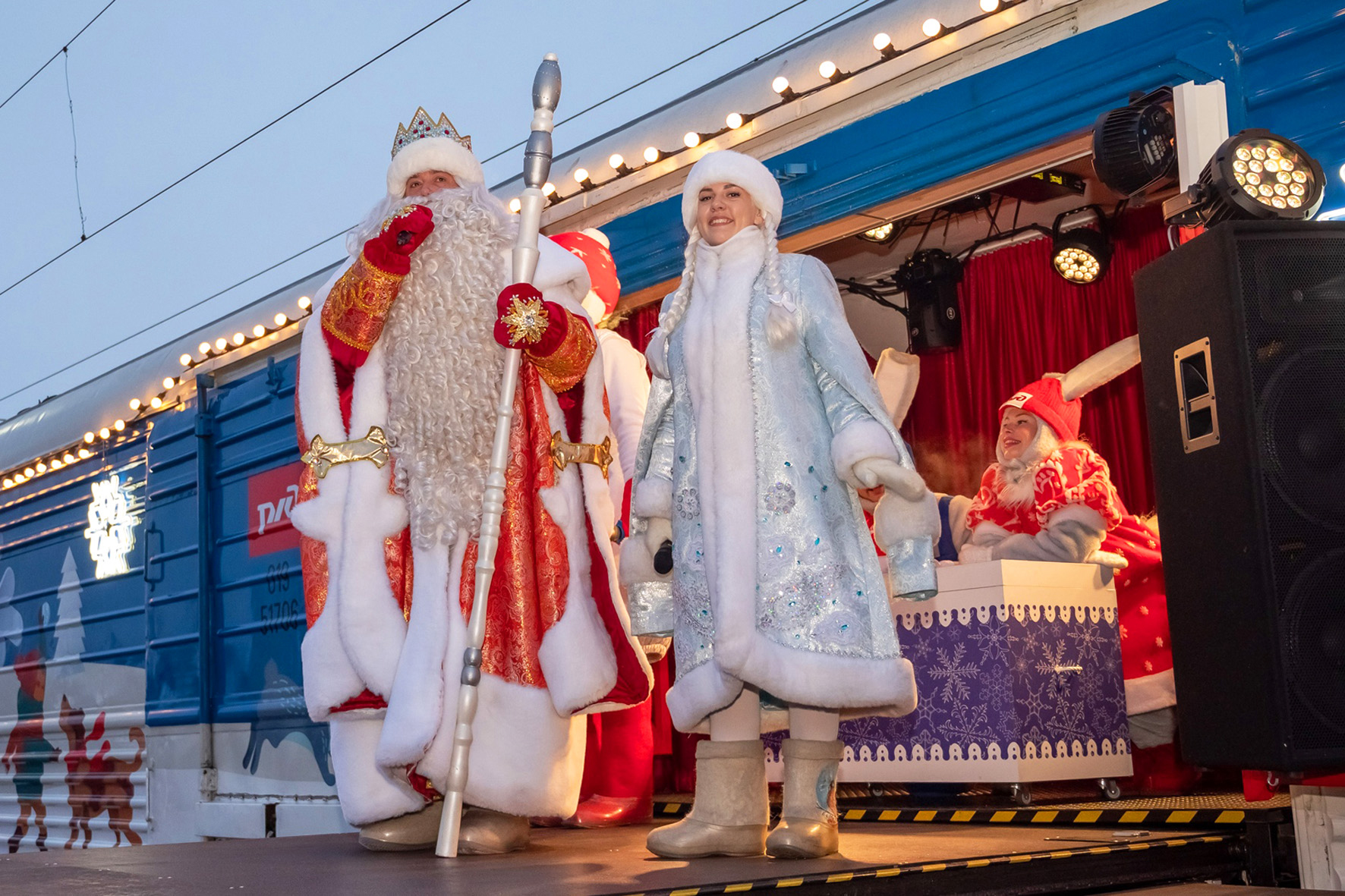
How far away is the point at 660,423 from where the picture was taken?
288cm

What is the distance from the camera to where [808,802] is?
2.58m

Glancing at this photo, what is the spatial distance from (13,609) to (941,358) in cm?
628

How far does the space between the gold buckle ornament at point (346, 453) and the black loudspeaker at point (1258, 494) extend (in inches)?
69.0

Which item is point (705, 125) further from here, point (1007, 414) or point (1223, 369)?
point (1223, 369)

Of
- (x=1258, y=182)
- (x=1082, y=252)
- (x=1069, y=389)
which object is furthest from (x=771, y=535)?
(x=1082, y=252)

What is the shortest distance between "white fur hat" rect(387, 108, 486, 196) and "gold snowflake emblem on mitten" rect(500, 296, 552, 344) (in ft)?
1.85

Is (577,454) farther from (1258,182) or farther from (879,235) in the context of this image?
(879,235)

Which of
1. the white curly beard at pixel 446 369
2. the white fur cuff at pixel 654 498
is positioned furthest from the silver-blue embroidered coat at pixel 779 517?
the white curly beard at pixel 446 369

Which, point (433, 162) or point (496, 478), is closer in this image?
point (496, 478)

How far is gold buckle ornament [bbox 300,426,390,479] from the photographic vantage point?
3.04 meters

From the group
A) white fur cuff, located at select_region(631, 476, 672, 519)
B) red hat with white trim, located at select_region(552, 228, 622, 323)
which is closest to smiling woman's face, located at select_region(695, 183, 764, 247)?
white fur cuff, located at select_region(631, 476, 672, 519)

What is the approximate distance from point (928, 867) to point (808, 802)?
0.30 m

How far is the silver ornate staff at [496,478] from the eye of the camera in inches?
109

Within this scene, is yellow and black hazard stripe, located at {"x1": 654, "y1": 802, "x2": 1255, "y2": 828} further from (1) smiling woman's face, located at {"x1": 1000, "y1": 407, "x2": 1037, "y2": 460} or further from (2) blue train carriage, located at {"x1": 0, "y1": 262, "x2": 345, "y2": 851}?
(2) blue train carriage, located at {"x1": 0, "y1": 262, "x2": 345, "y2": 851}
